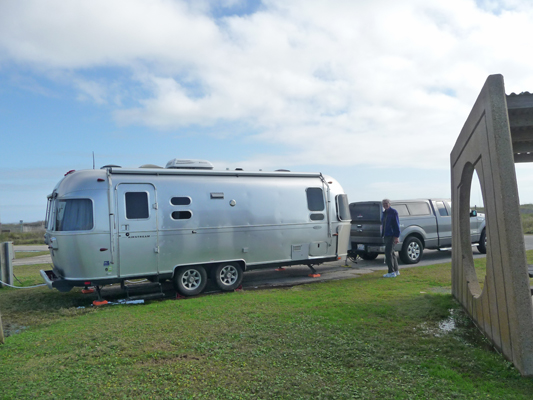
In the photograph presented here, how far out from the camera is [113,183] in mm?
9367

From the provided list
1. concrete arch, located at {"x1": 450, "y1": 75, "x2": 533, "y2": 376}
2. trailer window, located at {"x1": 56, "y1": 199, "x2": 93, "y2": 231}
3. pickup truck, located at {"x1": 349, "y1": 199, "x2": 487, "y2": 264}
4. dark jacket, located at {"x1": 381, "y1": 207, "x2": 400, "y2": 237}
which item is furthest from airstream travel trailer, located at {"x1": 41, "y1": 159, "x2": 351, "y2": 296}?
concrete arch, located at {"x1": 450, "y1": 75, "x2": 533, "y2": 376}

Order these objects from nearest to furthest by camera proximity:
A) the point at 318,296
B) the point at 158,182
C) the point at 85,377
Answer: the point at 85,377 < the point at 318,296 < the point at 158,182

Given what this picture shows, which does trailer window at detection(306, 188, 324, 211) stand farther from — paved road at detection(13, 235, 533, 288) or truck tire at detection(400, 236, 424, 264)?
truck tire at detection(400, 236, 424, 264)

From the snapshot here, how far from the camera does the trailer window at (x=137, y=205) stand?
945 centimetres

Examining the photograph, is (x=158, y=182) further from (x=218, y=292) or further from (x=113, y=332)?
(x=113, y=332)

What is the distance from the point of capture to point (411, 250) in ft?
46.0

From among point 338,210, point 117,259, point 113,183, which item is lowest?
point 117,259

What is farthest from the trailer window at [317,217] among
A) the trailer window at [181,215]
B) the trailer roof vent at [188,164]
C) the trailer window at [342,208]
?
the trailer window at [181,215]

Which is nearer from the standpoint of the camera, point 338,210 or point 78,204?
point 78,204

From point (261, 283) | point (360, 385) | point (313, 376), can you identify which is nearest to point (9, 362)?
point (313, 376)

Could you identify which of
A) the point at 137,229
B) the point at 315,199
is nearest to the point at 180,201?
the point at 137,229

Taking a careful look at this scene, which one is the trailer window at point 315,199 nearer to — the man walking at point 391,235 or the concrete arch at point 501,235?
the man walking at point 391,235

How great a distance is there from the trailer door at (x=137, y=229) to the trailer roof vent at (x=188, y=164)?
100 centimetres

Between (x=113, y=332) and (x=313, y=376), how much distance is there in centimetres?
340
